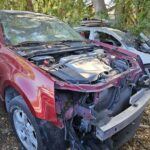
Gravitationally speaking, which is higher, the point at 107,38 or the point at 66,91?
the point at 66,91

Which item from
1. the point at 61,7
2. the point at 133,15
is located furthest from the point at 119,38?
the point at 61,7

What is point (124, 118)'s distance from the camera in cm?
292

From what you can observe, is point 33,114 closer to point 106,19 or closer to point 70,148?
point 70,148

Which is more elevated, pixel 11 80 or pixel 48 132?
pixel 11 80

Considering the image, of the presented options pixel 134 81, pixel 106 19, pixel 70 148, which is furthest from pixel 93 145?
pixel 106 19

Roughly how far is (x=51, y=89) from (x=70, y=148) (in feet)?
2.46

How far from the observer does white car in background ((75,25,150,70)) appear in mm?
7176

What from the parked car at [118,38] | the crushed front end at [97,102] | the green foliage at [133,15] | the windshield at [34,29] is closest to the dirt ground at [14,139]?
the crushed front end at [97,102]

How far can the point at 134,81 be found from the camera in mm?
3604

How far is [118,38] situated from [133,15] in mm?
2519

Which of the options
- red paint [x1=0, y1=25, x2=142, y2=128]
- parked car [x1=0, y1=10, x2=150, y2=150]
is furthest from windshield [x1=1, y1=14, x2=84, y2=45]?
red paint [x1=0, y1=25, x2=142, y2=128]

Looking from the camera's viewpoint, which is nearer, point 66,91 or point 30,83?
point 66,91

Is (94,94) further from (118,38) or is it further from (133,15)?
(133,15)

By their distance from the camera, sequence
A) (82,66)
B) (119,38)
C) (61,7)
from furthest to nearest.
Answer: (61,7), (119,38), (82,66)
